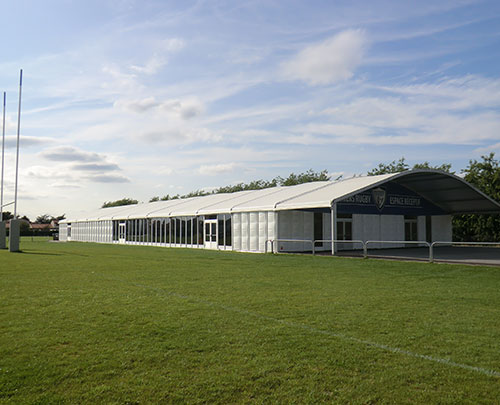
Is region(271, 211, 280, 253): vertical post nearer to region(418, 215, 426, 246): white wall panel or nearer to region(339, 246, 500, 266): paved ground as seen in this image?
region(339, 246, 500, 266): paved ground

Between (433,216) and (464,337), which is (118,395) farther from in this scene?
(433,216)

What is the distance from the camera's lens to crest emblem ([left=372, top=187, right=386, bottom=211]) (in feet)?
97.6

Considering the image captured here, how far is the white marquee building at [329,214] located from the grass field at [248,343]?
13323 millimetres

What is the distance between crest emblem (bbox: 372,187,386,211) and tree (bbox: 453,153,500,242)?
14331 mm

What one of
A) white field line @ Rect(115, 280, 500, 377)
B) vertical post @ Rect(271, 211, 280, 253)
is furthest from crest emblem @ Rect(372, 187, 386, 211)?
white field line @ Rect(115, 280, 500, 377)

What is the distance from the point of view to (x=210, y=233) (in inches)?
1270

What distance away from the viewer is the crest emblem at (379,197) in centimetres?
2973

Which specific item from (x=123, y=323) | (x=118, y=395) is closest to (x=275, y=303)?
(x=123, y=323)

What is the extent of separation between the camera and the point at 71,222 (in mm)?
58562

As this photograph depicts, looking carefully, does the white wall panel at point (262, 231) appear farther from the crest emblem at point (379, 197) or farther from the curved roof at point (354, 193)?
the crest emblem at point (379, 197)

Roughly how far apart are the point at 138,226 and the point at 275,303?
3447cm

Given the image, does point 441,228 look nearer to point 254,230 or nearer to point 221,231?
point 254,230

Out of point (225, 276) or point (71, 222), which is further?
point (71, 222)

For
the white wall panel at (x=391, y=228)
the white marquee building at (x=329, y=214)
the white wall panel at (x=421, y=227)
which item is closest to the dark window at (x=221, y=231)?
the white marquee building at (x=329, y=214)
